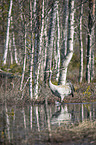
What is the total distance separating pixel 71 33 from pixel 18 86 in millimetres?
3922

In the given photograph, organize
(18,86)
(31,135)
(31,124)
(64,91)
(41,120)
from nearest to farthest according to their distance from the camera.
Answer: (31,135) < (31,124) < (41,120) < (64,91) < (18,86)

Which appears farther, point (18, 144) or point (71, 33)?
point (71, 33)

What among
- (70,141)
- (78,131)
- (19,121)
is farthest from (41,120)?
(70,141)

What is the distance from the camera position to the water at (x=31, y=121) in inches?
311

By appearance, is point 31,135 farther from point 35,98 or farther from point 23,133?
point 35,98

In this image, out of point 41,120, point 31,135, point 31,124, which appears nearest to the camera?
point 31,135

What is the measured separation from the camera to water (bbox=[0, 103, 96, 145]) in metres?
7.91

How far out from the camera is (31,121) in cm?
1059

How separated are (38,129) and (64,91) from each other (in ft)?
20.2

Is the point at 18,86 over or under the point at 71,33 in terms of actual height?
under

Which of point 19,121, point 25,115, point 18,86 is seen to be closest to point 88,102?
point 18,86

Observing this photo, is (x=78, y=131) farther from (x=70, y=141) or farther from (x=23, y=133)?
(x=23, y=133)

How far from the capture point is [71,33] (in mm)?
15367

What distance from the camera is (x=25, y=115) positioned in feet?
39.2
